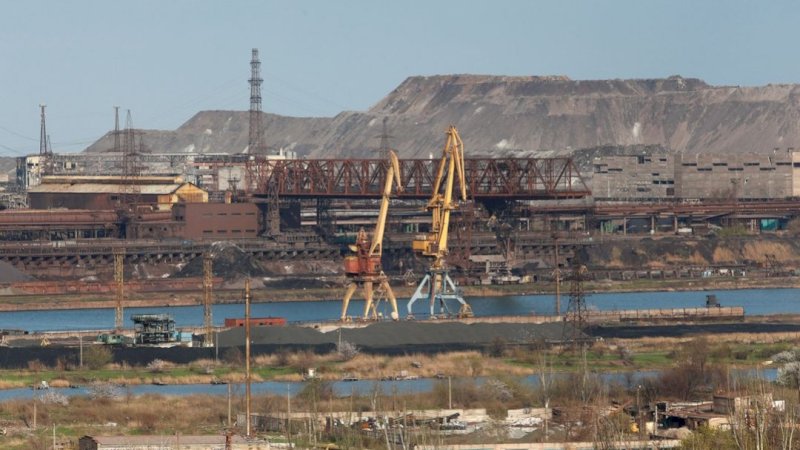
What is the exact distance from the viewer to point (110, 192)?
120 m

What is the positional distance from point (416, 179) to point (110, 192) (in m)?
20.4

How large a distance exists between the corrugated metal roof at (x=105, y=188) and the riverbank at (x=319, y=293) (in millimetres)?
24372

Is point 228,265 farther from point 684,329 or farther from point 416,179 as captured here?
point 684,329

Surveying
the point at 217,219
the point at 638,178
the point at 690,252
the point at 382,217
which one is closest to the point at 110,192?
the point at 217,219

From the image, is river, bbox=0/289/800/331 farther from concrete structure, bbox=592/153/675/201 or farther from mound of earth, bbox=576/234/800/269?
concrete structure, bbox=592/153/675/201

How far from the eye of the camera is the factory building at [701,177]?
137500 mm

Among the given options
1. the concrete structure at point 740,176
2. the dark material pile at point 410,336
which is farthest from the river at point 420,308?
the concrete structure at point 740,176

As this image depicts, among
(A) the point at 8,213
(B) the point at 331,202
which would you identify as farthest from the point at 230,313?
(B) the point at 331,202

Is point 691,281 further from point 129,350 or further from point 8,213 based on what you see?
point 129,350

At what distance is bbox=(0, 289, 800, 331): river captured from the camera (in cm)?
7831

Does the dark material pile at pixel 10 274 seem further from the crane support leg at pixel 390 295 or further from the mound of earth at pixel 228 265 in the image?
the crane support leg at pixel 390 295

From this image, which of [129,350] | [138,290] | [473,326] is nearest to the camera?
[129,350]

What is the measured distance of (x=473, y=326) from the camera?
67.7 m

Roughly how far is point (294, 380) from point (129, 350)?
7133 millimetres
